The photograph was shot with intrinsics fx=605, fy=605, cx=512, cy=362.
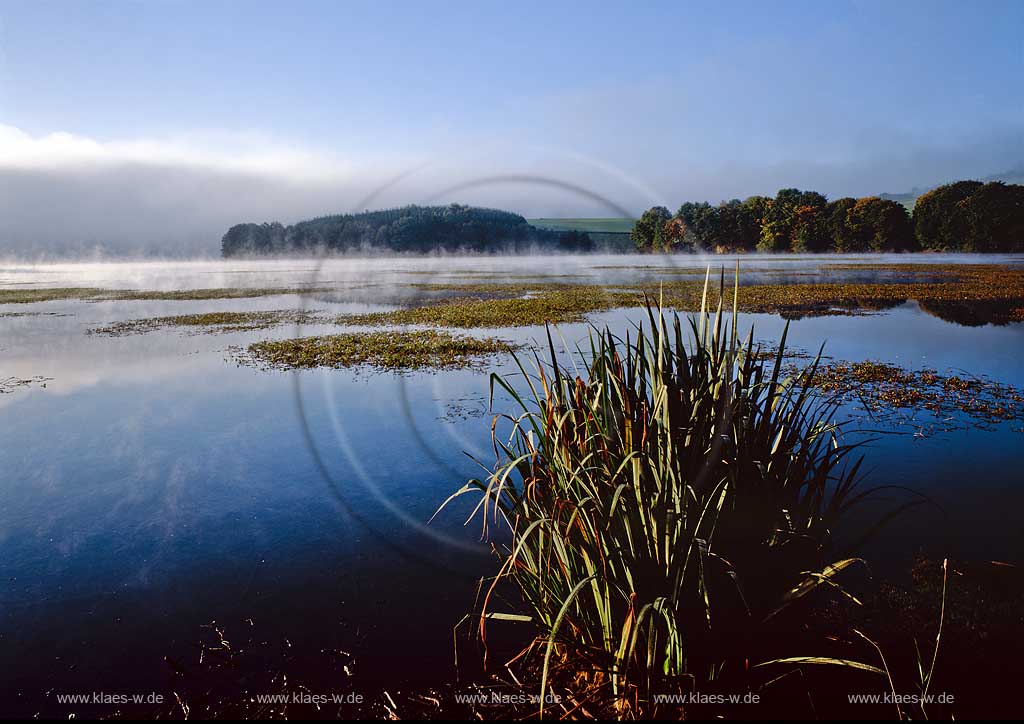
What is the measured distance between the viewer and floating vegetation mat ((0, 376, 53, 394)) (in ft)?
55.1

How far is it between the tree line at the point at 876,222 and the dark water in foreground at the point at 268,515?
283 feet

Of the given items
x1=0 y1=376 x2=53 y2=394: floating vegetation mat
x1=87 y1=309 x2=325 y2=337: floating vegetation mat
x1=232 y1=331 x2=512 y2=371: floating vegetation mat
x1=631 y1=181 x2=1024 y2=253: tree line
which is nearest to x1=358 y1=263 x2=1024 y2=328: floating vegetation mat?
x1=87 y1=309 x2=325 y2=337: floating vegetation mat

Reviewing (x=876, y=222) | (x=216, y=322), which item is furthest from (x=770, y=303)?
(x=876, y=222)

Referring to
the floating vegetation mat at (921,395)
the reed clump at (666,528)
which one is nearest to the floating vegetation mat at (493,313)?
the floating vegetation mat at (921,395)

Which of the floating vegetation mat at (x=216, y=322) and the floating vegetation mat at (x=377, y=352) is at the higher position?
the floating vegetation mat at (x=216, y=322)

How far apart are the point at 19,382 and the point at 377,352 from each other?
10.2 m

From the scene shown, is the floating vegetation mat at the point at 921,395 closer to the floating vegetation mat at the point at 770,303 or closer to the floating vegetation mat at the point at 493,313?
the floating vegetation mat at the point at 770,303

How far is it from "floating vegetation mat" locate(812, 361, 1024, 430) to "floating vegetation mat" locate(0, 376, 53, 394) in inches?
803

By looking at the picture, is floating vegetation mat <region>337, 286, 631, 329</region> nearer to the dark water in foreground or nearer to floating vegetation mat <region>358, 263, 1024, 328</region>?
floating vegetation mat <region>358, 263, 1024, 328</region>

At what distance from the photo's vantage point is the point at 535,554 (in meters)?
5.09

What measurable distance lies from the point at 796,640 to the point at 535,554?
84.4 inches

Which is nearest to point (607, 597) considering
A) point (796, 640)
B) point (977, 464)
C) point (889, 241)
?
point (796, 640)

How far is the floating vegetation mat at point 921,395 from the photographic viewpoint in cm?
1151

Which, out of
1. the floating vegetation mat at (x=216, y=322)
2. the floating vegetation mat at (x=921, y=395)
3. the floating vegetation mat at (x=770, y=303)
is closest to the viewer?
the floating vegetation mat at (x=921, y=395)
